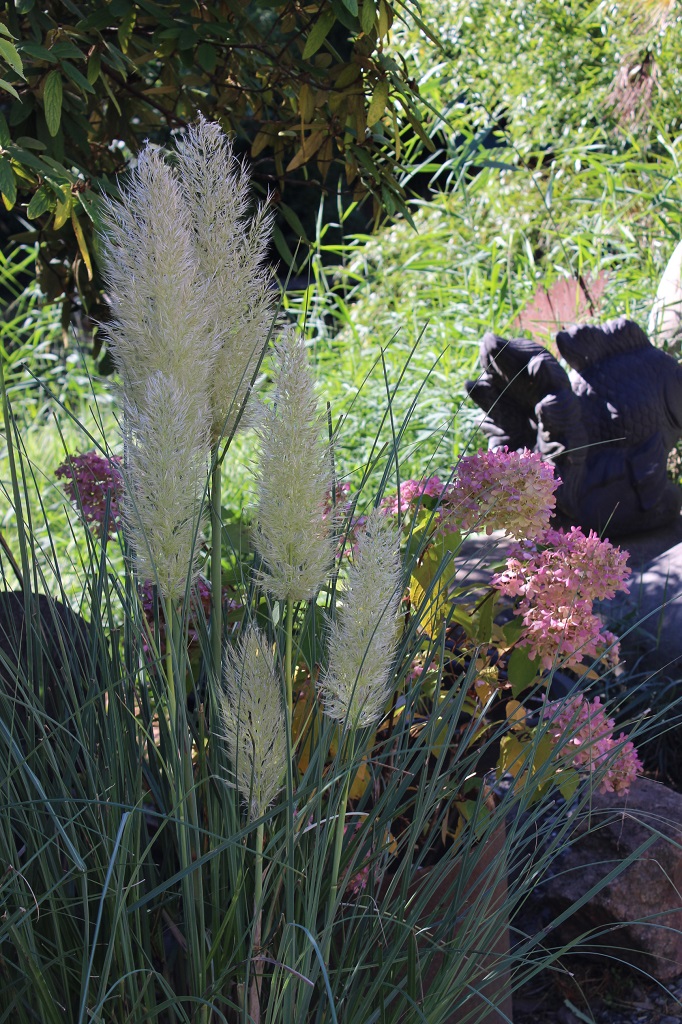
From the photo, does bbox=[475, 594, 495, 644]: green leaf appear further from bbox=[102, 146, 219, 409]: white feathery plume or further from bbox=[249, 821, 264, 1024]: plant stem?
bbox=[102, 146, 219, 409]: white feathery plume

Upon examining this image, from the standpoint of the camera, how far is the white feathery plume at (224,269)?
125 cm

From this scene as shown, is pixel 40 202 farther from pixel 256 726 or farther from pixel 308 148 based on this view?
pixel 256 726

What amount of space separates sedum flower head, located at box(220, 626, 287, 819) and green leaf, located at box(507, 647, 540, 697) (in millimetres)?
833

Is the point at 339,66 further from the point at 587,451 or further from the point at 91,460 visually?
the point at 587,451

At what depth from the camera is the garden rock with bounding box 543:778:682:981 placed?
2279 millimetres

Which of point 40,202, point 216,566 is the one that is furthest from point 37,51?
point 216,566

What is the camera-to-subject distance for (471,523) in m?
2.05

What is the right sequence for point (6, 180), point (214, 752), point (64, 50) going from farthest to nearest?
point (64, 50), point (6, 180), point (214, 752)

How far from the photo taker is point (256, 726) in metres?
1.18

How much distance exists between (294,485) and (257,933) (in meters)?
0.59

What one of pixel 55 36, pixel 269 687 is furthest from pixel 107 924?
pixel 55 36

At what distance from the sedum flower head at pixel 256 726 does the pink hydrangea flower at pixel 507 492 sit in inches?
31.6

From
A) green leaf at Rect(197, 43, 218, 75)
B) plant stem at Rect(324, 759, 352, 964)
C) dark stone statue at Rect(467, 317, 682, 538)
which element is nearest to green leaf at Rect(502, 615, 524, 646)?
plant stem at Rect(324, 759, 352, 964)

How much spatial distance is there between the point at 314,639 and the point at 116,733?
1.06 ft
